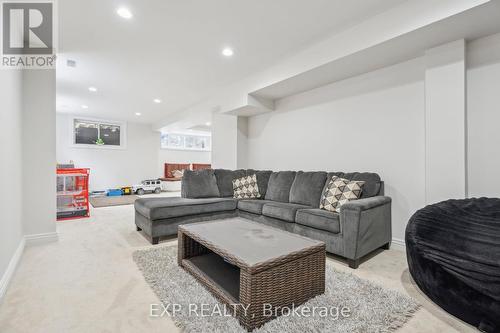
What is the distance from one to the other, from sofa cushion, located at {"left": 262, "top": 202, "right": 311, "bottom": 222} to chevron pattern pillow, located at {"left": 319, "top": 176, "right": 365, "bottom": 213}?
13.0 inches

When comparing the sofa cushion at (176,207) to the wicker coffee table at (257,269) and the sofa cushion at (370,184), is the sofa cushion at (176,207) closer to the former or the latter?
the wicker coffee table at (257,269)

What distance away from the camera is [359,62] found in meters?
2.83

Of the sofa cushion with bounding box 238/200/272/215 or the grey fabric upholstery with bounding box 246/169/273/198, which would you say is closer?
the sofa cushion with bounding box 238/200/272/215

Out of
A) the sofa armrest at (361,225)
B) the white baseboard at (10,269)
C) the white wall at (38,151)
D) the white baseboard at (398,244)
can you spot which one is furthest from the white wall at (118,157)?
the white baseboard at (398,244)

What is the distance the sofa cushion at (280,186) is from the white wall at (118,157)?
6.28 m

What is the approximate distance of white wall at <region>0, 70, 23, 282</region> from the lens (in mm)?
1843

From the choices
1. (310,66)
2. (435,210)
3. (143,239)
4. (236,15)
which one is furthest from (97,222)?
(435,210)

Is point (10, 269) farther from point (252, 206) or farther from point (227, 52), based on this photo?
point (227, 52)

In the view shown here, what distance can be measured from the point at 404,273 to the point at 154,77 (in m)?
4.53

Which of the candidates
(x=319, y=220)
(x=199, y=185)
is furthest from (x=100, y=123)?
(x=319, y=220)

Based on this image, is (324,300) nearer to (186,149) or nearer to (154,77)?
(154,77)

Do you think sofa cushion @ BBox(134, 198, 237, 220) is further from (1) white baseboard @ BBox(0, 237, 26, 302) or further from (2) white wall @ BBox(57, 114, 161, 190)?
(2) white wall @ BBox(57, 114, 161, 190)

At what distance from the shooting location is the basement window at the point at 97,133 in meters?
7.44

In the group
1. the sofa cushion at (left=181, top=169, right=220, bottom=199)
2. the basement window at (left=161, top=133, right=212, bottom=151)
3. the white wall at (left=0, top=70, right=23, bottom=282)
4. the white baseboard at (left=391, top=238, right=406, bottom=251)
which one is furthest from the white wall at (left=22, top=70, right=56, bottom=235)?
the basement window at (left=161, top=133, right=212, bottom=151)
